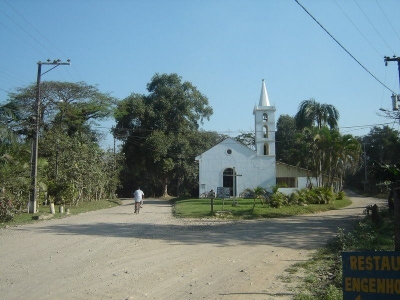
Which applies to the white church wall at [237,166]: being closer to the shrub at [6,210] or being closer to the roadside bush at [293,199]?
the roadside bush at [293,199]

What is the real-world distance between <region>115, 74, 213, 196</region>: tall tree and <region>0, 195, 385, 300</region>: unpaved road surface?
3397cm

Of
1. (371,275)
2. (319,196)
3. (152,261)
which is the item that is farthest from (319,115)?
(371,275)

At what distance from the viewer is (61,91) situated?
41.8 m

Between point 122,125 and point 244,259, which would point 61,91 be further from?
point 244,259

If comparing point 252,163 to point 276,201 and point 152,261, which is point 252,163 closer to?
point 276,201

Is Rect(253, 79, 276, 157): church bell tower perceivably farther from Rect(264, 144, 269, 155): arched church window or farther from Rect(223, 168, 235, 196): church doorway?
Rect(223, 168, 235, 196): church doorway

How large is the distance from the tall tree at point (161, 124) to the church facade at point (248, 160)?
6.78 meters

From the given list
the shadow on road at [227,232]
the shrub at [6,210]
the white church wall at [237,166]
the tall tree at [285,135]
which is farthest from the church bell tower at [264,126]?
the shrub at [6,210]

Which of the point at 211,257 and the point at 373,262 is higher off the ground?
the point at 373,262

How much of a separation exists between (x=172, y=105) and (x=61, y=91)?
15329 millimetres

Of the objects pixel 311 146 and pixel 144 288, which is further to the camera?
pixel 311 146

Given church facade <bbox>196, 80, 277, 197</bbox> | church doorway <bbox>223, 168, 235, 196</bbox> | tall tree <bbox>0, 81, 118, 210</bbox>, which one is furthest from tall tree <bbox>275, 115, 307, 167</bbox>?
tall tree <bbox>0, 81, 118, 210</bbox>

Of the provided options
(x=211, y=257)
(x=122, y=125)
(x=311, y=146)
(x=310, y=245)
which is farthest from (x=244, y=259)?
(x=122, y=125)

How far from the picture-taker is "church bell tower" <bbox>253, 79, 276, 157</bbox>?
149ft
